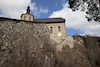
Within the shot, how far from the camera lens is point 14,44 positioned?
281 inches

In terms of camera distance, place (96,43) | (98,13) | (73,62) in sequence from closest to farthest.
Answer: (98,13), (73,62), (96,43)

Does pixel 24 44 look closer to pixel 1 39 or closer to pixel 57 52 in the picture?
pixel 1 39

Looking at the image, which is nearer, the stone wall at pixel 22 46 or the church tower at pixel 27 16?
the stone wall at pixel 22 46

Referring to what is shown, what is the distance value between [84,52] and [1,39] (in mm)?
13155

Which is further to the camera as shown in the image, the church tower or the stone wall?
the church tower

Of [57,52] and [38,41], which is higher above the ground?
[38,41]

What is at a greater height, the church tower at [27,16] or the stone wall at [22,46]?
the church tower at [27,16]

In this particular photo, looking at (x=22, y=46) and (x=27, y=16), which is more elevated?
(x=27, y=16)

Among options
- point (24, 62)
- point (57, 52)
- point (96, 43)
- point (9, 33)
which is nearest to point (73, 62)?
point (57, 52)

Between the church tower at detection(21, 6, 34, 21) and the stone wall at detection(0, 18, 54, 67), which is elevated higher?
the church tower at detection(21, 6, 34, 21)

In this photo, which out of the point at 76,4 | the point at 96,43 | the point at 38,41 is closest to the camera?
the point at 76,4

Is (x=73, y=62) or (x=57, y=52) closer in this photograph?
(x=73, y=62)

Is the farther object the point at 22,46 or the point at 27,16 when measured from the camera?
the point at 27,16

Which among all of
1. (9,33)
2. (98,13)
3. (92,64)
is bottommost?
(92,64)
